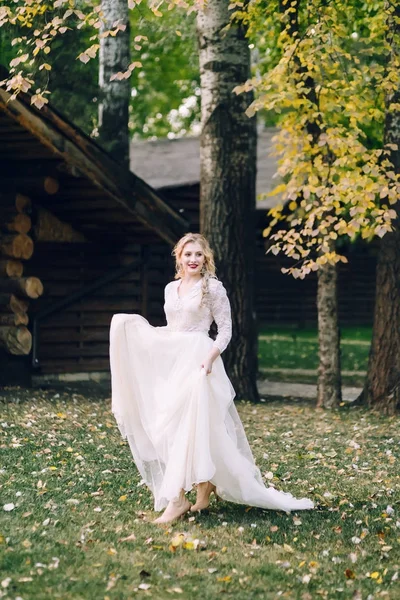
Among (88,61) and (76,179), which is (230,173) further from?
(88,61)

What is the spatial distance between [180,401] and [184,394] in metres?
0.06

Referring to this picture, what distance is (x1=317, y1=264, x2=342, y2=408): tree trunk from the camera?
13500 millimetres

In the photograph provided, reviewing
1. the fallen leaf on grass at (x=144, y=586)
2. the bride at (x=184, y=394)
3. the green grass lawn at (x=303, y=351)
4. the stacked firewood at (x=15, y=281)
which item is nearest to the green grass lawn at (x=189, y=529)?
the fallen leaf on grass at (x=144, y=586)

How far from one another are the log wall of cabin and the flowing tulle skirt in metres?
8.63

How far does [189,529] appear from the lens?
693 centimetres

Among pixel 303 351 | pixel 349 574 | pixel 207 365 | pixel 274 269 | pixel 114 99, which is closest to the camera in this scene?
pixel 349 574

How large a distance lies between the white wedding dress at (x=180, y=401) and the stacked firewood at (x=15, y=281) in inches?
264

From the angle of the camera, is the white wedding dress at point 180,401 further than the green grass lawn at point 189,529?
Yes

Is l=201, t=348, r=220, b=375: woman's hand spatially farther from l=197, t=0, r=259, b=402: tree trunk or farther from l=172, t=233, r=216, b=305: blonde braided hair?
l=197, t=0, r=259, b=402: tree trunk

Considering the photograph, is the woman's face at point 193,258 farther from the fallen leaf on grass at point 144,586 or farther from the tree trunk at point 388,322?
the tree trunk at point 388,322

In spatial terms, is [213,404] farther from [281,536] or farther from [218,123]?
[218,123]

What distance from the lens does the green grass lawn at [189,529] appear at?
5762 millimetres

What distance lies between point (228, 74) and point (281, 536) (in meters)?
7.91

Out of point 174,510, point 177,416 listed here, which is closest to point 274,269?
point 177,416
